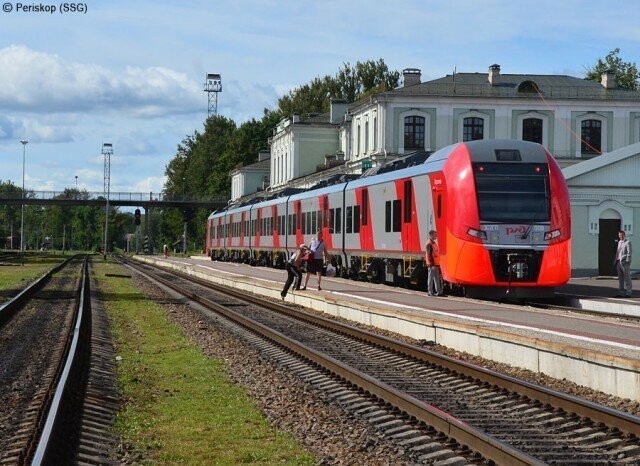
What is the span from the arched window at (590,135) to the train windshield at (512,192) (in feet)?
147

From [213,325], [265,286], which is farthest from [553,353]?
[265,286]

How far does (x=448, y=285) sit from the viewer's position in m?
25.7

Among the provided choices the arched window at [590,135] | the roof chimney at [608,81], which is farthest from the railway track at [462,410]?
the roof chimney at [608,81]

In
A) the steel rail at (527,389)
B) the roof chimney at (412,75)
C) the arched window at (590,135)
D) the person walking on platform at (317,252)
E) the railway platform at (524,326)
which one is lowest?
the steel rail at (527,389)

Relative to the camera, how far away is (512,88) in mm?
67250

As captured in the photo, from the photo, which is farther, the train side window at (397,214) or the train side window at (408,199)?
the train side window at (397,214)

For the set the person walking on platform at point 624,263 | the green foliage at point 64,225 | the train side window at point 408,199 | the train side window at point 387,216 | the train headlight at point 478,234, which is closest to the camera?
the train headlight at point 478,234

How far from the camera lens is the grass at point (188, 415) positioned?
8344 millimetres

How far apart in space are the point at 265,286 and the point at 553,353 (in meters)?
19.9

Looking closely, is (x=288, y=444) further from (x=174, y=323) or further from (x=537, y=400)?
(x=174, y=323)

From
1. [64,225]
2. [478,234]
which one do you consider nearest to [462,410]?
[478,234]

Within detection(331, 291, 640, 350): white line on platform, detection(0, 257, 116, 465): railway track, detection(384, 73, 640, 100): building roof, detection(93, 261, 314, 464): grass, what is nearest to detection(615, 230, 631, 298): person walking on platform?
detection(331, 291, 640, 350): white line on platform

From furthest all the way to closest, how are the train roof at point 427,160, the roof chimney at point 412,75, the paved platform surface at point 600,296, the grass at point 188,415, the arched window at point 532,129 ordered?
the roof chimney at point 412,75
the arched window at point 532,129
the train roof at point 427,160
the paved platform surface at point 600,296
the grass at point 188,415

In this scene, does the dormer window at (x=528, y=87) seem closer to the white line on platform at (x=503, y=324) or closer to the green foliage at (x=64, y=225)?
the white line on platform at (x=503, y=324)
